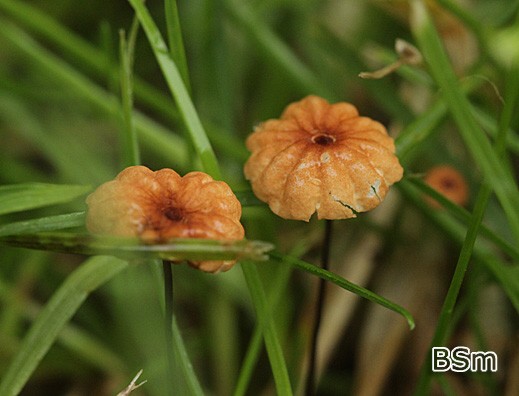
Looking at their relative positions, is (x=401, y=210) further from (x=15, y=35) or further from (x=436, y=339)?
(x=15, y=35)

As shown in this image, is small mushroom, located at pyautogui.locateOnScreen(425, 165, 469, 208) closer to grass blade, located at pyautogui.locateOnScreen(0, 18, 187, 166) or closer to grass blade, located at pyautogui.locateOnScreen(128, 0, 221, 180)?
grass blade, located at pyautogui.locateOnScreen(128, 0, 221, 180)

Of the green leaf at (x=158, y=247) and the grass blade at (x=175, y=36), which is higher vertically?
the grass blade at (x=175, y=36)

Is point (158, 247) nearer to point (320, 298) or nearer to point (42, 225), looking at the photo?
point (42, 225)

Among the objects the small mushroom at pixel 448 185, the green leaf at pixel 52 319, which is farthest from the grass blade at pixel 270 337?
the small mushroom at pixel 448 185

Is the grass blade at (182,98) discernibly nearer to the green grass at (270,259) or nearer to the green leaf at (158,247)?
the green grass at (270,259)

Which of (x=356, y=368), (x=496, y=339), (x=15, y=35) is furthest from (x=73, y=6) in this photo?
(x=496, y=339)

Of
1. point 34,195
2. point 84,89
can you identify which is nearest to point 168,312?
point 34,195
